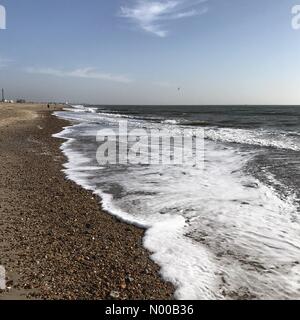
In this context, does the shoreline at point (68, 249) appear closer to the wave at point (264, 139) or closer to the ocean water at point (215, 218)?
the ocean water at point (215, 218)

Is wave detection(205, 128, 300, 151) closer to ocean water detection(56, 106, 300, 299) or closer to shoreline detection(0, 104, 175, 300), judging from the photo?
ocean water detection(56, 106, 300, 299)

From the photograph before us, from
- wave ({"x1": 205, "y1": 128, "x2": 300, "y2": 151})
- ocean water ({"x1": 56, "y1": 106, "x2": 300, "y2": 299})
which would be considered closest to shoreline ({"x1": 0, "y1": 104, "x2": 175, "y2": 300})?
ocean water ({"x1": 56, "y1": 106, "x2": 300, "y2": 299})

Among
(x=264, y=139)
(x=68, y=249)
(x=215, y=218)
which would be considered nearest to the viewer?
(x=68, y=249)

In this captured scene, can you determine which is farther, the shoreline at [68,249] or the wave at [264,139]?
the wave at [264,139]

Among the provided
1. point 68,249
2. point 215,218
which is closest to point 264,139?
point 215,218

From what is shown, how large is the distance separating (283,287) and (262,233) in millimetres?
2019

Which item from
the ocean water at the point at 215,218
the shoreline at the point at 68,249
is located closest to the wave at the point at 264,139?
the ocean water at the point at 215,218

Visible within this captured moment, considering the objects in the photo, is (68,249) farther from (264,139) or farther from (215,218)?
(264,139)

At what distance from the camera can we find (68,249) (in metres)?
6.11

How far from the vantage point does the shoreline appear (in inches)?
196

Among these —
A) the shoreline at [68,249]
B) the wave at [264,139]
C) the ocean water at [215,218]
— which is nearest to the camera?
the shoreline at [68,249]

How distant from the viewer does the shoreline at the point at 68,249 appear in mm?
4980
